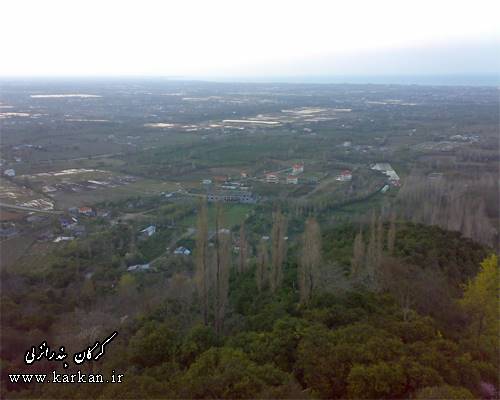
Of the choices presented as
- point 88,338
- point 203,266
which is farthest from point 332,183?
point 88,338

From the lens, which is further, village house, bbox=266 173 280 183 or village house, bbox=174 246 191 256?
village house, bbox=266 173 280 183

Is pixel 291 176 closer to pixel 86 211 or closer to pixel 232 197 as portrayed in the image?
pixel 232 197

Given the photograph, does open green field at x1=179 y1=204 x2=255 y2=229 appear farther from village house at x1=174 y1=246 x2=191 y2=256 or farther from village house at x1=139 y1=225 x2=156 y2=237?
village house at x1=174 y1=246 x2=191 y2=256

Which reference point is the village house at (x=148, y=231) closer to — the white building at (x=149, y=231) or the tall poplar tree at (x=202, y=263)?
the white building at (x=149, y=231)

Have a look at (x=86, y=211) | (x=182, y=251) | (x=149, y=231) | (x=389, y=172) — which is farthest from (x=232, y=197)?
(x=389, y=172)

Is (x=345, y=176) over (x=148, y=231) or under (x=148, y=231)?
over

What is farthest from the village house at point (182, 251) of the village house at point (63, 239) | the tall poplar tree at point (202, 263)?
the tall poplar tree at point (202, 263)

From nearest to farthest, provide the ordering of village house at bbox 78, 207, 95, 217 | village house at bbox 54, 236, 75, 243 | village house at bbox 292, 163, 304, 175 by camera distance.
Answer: village house at bbox 54, 236, 75, 243 < village house at bbox 78, 207, 95, 217 < village house at bbox 292, 163, 304, 175

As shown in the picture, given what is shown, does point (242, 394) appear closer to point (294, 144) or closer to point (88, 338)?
point (88, 338)

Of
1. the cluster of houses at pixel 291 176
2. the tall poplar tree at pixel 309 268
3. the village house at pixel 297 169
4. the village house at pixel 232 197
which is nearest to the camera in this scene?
the tall poplar tree at pixel 309 268

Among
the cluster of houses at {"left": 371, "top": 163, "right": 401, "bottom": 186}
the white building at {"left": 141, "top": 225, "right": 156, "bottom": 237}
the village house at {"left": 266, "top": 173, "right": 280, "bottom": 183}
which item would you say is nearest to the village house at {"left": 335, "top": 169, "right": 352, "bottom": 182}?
the cluster of houses at {"left": 371, "top": 163, "right": 401, "bottom": 186}

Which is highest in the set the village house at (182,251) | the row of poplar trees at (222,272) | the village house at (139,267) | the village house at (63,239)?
the row of poplar trees at (222,272)
